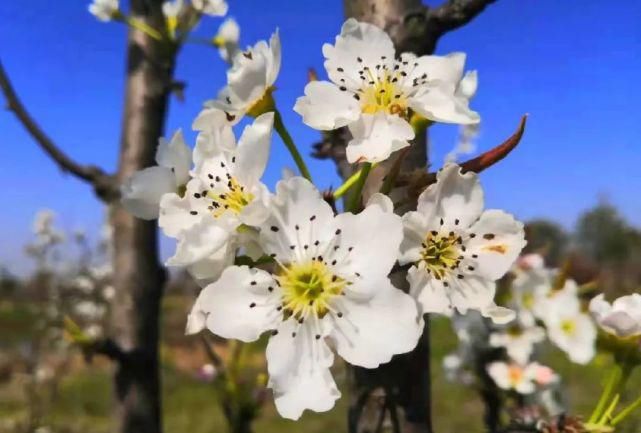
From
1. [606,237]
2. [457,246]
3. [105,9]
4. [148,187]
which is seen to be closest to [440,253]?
[457,246]

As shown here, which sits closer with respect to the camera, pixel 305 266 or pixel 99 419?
pixel 305 266

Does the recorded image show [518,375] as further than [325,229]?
Yes

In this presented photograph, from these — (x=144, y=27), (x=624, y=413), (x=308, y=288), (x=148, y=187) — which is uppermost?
(x=144, y=27)

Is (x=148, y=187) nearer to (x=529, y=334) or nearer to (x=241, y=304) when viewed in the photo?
(x=241, y=304)

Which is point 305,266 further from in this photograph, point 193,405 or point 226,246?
point 193,405

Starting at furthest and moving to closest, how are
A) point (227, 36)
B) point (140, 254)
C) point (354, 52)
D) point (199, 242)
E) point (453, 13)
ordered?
point (227, 36) < point (140, 254) < point (453, 13) < point (354, 52) < point (199, 242)

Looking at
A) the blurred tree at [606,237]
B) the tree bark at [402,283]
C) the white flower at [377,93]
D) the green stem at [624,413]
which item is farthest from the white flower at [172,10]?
the blurred tree at [606,237]

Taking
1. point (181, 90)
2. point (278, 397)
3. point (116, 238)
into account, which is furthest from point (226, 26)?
point (278, 397)
